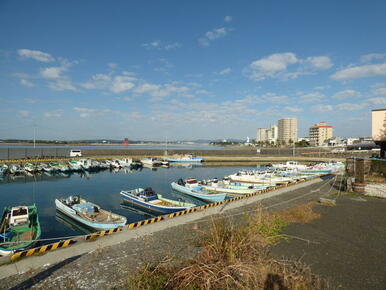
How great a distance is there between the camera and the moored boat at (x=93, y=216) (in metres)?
15.8

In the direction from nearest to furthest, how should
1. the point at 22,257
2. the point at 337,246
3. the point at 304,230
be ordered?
the point at 22,257, the point at 337,246, the point at 304,230

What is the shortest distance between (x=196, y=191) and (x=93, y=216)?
1191 cm

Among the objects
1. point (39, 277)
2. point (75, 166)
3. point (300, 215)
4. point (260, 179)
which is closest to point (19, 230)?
point (39, 277)

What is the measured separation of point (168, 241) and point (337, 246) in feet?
20.2

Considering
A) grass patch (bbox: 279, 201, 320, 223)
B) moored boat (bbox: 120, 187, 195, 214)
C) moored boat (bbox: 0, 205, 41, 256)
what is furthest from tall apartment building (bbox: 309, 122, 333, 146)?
moored boat (bbox: 0, 205, 41, 256)

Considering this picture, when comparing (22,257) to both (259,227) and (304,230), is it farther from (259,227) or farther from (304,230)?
(304,230)

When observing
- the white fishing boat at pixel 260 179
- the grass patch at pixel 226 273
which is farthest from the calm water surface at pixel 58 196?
the grass patch at pixel 226 273

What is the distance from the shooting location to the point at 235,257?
18.8ft

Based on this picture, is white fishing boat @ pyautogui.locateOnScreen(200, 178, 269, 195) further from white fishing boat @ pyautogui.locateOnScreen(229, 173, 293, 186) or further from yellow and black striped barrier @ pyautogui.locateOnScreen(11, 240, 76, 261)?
yellow and black striped barrier @ pyautogui.locateOnScreen(11, 240, 76, 261)

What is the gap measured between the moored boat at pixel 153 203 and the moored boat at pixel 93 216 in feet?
14.0

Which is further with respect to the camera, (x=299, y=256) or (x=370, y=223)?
(x=370, y=223)

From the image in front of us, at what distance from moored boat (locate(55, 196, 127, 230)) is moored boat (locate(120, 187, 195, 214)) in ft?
14.0

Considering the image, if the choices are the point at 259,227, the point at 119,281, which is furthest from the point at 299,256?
the point at 119,281

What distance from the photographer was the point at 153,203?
21.0 m
